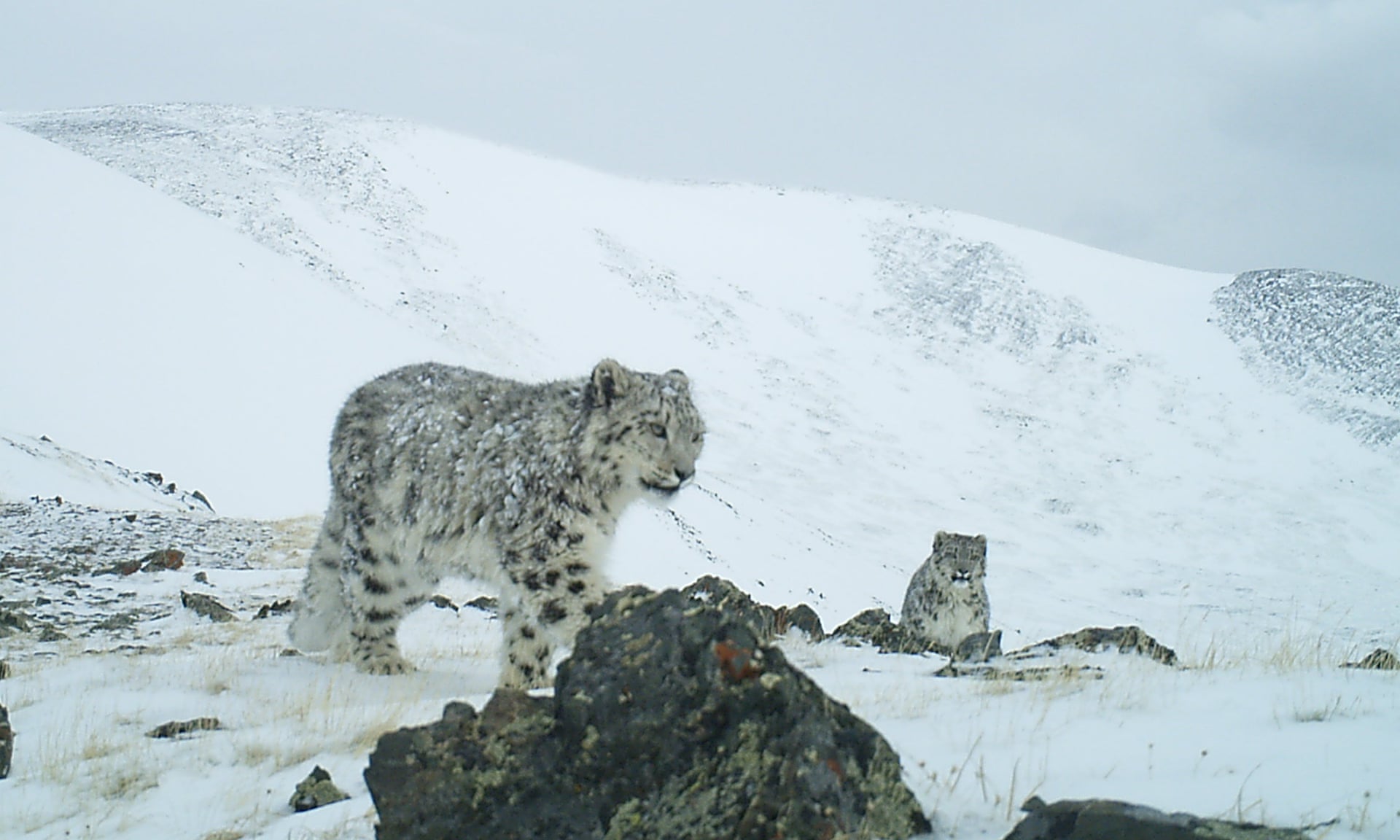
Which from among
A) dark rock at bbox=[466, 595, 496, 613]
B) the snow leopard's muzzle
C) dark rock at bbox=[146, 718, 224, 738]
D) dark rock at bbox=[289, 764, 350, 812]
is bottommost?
dark rock at bbox=[466, 595, 496, 613]

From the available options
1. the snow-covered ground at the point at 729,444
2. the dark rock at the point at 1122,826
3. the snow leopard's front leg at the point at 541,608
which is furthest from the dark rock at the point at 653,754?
the snow leopard's front leg at the point at 541,608

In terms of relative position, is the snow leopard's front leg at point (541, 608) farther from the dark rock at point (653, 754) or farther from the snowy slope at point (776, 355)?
the snowy slope at point (776, 355)

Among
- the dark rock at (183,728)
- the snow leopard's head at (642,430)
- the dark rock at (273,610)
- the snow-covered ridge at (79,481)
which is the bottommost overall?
the snow-covered ridge at (79,481)

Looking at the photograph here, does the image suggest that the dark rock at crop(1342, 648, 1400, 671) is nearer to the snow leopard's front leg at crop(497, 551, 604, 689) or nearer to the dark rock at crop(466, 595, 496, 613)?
the snow leopard's front leg at crop(497, 551, 604, 689)

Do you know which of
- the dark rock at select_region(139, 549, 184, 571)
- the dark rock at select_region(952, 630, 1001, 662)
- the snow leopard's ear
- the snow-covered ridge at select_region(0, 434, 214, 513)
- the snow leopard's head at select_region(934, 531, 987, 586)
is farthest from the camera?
the snow-covered ridge at select_region(0, 434, 214, 513)

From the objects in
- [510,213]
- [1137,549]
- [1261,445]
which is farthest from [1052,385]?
[510,213]

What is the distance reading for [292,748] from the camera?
621 centimetres

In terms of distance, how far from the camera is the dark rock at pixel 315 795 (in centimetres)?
516

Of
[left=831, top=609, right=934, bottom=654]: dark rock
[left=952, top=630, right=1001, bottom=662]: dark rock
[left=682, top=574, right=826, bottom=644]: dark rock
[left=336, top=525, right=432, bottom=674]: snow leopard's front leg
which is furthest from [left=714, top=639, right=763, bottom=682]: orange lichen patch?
[left=831, top=609, right=934, bottom=654]: dark rock

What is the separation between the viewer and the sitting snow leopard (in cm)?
786

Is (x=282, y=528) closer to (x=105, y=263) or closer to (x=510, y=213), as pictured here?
(x=105, y=263)

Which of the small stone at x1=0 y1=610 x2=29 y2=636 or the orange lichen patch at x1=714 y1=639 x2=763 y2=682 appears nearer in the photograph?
the orange lichen patch at x1=714 y1=639 x2=763 y2=682

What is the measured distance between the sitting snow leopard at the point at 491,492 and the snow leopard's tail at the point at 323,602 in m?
0.02

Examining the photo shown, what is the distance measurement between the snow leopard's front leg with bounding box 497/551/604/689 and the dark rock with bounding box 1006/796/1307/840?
440cm
